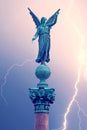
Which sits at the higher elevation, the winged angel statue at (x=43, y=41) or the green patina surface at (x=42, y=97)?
the winged angel statue at (x=43, y=41)

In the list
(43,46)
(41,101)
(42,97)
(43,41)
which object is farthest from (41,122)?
(43,41)

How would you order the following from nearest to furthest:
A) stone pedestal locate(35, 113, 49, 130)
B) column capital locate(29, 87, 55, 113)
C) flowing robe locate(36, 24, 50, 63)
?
column capital locate(29, 87, 55, 113)
stone pedestal locate(35, 113, 49, 130)
flowing robe locate(36, 24, 50, 63)

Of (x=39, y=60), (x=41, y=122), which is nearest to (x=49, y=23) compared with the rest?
(x=39, y=60)

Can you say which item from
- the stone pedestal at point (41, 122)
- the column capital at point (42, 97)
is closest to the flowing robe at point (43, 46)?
the column capital at point (42, 97)

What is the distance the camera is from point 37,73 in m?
18.2

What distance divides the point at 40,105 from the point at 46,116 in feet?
1.86

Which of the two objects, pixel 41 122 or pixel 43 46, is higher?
pixel 43 46

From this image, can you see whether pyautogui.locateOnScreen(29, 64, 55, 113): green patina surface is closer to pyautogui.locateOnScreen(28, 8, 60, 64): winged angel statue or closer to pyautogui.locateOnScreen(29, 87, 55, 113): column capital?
pyautogui.locateOnScreen(29, 87, 55, 113): column capital

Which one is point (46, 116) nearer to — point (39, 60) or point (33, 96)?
point (33, 96)

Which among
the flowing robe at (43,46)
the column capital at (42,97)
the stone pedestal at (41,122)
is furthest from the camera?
the flowing robe at (43,46)

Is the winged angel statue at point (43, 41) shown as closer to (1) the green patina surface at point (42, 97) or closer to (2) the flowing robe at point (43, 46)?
(2) the flowing robe at point (43, 46)

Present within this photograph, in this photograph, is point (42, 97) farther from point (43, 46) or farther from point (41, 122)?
point (43, 46)

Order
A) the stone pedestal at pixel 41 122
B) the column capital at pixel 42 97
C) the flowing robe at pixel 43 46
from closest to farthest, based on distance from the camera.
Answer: the column capital at pixel 42 97 → the stone pedestal at pixel 41 122 → the flowing robe at pixel 43 46

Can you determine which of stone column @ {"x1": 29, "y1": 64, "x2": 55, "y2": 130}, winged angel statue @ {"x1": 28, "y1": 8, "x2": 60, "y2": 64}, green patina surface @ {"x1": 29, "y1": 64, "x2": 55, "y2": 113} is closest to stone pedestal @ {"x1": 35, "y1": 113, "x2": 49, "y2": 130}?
stone column @ {"x1": 29, "y1": 64, "x2": 55, "y2": 130}
